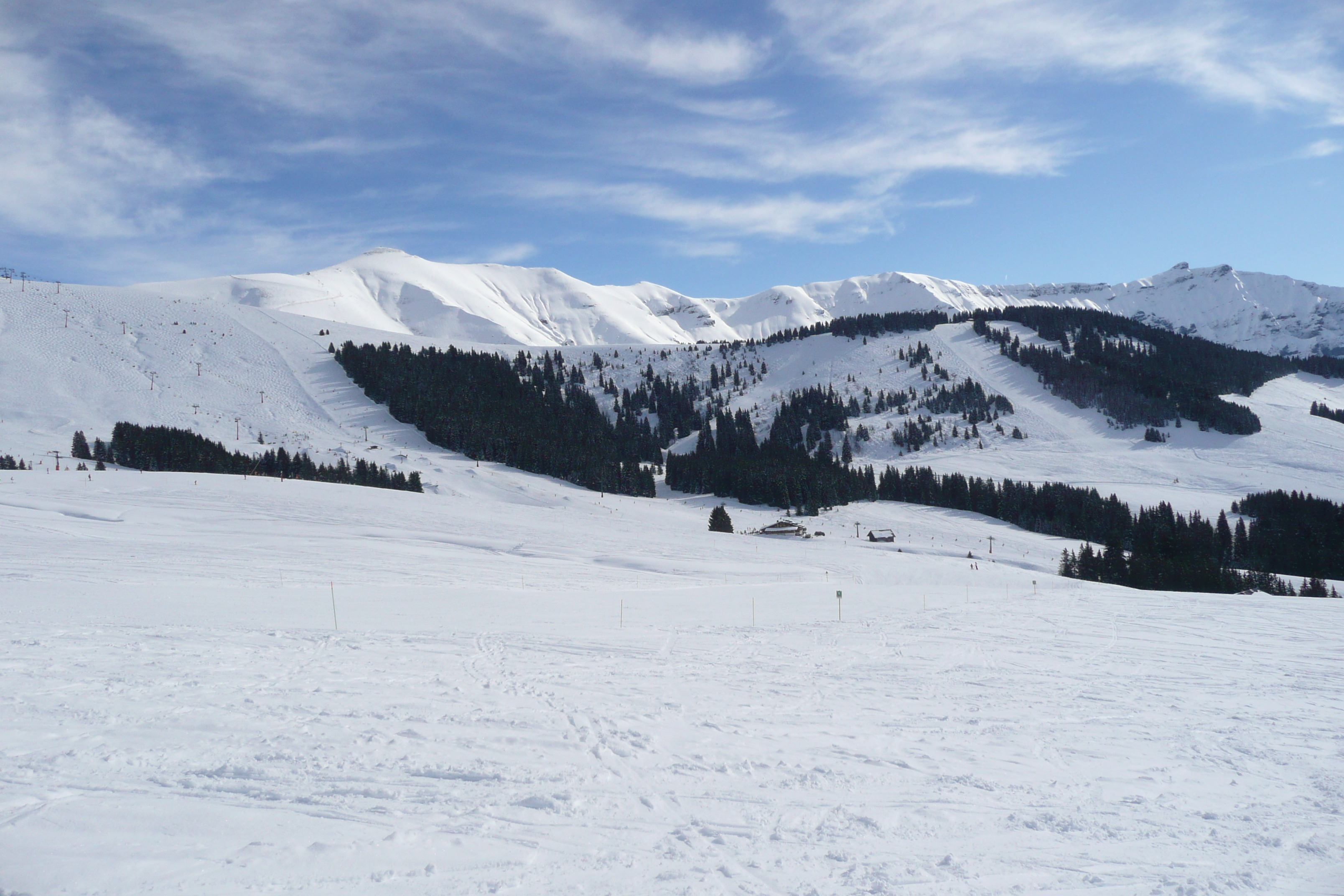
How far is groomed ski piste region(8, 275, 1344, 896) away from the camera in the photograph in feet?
22.2

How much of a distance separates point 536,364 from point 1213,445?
152m

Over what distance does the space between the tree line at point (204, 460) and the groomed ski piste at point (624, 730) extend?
4134 cm

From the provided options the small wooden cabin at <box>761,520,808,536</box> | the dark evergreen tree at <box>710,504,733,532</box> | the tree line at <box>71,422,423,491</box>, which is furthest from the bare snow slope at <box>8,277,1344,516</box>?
the small wooden cabin at <box>761,520,808,536</box>

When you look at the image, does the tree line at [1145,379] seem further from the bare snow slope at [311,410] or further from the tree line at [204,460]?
the tree line at [204,460]

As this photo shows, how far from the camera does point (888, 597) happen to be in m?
31.3

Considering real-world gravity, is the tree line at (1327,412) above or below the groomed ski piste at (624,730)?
above

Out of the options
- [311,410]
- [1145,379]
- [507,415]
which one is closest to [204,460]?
[311,410]

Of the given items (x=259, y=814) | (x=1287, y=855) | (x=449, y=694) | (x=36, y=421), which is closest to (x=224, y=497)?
(x=449, y=694)

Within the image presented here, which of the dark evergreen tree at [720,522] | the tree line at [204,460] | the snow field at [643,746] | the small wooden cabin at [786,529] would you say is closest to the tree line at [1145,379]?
the small wooden cabin at [786,529]

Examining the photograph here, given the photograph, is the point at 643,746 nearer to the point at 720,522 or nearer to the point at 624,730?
the point at 624,730

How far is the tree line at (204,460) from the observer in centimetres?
Answer: 7394

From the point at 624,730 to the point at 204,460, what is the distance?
82.3 meters

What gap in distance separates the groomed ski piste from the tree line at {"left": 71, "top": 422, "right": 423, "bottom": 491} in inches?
1628

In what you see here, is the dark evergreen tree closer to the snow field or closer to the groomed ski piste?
the groomed ski piste
